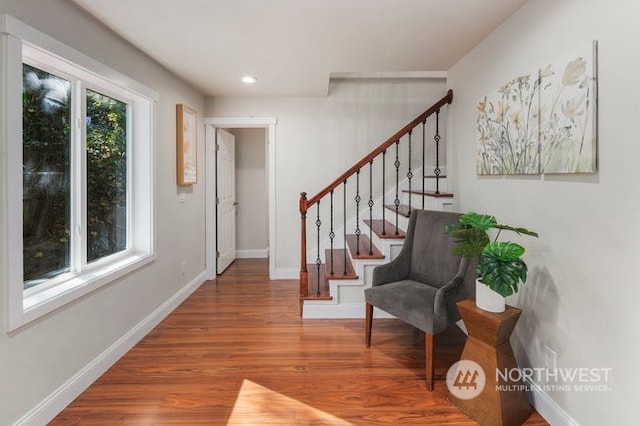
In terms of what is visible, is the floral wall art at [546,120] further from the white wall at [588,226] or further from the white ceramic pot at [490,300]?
the white ceramic pot at [490,300]

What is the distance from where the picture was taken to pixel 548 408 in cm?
169

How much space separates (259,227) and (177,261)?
2089 mm

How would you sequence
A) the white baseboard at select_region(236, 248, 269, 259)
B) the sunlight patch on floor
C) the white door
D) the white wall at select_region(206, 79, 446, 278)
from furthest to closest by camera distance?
the white baseboard at select_region(236, 248, 269, 259) < the white door < the white wall at select_region(206, 79, 446, 278) < the sunlight patch on floor

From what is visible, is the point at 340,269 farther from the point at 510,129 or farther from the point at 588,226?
the point at 588,226

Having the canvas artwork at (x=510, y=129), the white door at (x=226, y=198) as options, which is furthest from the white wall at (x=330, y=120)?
the canvas artwork at (x=510, y=129)

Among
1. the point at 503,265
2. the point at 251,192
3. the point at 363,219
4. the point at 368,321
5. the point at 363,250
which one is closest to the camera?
the point at 503,265

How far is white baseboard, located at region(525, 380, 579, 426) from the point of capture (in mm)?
1587

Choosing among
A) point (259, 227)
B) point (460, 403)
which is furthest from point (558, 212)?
point (259, 227)

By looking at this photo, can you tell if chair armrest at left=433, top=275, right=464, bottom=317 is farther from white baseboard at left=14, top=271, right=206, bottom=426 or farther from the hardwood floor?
white baseboard at left=14, top=271, right=206, bottom=426

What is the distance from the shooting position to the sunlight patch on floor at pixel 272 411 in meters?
1.71

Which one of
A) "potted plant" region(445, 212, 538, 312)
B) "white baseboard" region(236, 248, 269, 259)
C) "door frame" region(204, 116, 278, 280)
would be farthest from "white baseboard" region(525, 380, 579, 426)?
"white baseboard" region(236, 248, 269, 259)

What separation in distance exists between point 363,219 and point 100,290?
2801 mm

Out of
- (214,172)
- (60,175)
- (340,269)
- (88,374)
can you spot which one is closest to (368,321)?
(340,269)

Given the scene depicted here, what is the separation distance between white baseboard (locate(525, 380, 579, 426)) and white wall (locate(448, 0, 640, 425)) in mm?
33
